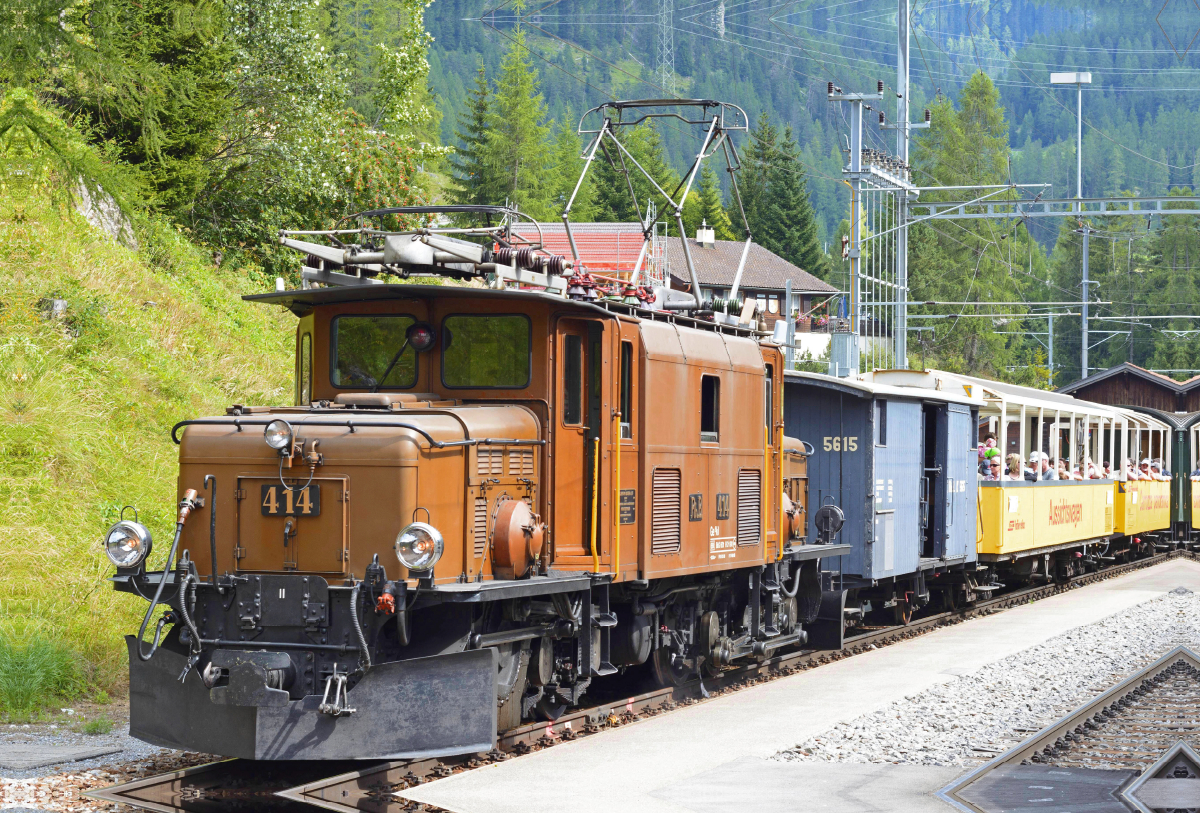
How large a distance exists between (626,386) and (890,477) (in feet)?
25.8

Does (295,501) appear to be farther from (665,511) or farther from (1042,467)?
(1042,467)

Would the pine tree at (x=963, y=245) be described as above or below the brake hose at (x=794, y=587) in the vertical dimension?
above

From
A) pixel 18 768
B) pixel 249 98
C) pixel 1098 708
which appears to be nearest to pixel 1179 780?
pixel 1098 708

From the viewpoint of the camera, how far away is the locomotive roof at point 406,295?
29.9 feet

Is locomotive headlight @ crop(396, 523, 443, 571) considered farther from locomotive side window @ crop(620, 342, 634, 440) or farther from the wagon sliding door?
the wagon sliding door

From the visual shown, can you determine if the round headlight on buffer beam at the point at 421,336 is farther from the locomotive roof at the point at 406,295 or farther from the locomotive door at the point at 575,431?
the locomotive door at the point at 575,431

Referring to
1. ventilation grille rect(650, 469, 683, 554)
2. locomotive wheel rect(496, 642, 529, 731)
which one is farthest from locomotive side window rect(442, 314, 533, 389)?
locomotive wheel rect(496, 642, 529, 731)

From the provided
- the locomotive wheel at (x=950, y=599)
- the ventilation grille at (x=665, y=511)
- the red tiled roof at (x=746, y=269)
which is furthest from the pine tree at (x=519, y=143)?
the ventilation grille at (x=665, y=511)

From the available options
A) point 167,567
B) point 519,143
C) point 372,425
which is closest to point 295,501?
point 372,425

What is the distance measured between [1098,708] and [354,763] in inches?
256

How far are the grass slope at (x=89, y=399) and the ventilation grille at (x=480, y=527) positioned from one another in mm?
4117

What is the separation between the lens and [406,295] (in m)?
9.34

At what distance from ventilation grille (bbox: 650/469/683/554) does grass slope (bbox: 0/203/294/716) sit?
470 centimetres

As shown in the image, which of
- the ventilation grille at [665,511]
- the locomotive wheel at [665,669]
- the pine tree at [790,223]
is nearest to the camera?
the ventilation grille at [665,511]
